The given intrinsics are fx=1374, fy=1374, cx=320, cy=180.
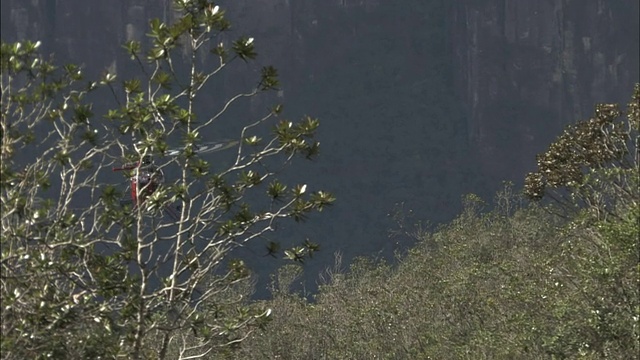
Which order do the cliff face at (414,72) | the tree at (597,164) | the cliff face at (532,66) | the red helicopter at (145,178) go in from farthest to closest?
the cliff face at (532,66) < the cliff face at (414,72) < the tree at (597,164) < the red helicopter at (145,178)

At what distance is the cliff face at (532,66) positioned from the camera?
96.7 metres

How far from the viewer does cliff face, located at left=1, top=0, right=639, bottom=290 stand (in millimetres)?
95250

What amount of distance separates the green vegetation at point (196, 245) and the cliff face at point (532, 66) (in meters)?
71.2

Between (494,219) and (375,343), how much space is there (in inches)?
716

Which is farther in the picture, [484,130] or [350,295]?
[484,130]

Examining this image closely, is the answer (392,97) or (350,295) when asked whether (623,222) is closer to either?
(350,295)

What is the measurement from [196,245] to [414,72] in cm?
8444

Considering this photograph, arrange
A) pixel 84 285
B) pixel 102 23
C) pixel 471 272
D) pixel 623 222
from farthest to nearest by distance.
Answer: pixel 102 23 < pixel 471 272 < pixel 623 222 < pixel 84 285

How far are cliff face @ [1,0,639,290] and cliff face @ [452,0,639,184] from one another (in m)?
0.07

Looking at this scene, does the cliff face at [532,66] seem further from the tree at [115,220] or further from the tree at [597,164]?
the tree at [115,220]

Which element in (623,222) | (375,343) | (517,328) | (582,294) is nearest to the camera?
(623,222)

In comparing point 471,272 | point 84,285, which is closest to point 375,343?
point 471,272

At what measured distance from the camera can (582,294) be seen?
14992mm

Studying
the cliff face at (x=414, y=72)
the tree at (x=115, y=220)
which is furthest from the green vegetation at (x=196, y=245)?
the cliff face at (x=414, y=72)
